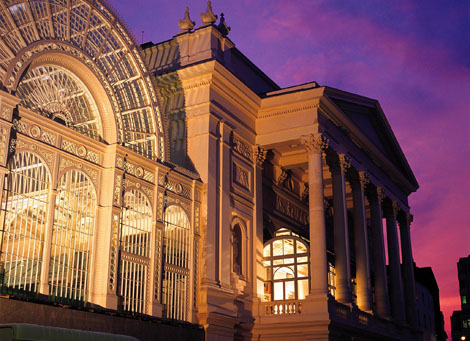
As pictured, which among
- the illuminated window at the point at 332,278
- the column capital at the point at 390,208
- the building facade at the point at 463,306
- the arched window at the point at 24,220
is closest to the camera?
the arched window at the point at 24,220

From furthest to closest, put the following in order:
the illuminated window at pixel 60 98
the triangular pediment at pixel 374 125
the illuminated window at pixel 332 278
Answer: the triangular pediment at pixel 374 125 < the illuminated window at pixel 332 278 < the illuminated window at pixel 60 98

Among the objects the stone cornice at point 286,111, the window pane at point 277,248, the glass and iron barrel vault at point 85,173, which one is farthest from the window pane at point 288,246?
the glass and iron barrel vault at point 85,173

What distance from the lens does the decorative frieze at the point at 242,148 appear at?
3344 cm

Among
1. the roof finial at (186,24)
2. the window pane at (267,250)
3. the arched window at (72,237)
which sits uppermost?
the roof finial at (186,24)

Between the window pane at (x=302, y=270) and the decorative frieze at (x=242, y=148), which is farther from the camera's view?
the window pane at (x=302, y=270)

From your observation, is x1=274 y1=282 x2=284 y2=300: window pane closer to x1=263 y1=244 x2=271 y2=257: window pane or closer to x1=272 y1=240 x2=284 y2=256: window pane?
x1=272 y1=240 x2=284 y2=256: window pane

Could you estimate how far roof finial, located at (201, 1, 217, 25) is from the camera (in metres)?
33.8

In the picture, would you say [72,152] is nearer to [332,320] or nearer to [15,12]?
[15,12]

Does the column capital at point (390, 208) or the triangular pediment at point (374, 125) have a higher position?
the triangular pediment at point (374, 125)

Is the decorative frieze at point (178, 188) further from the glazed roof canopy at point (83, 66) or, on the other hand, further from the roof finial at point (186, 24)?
the roof finial at point (186, 24)

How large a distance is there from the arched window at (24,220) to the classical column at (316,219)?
47.5 feet

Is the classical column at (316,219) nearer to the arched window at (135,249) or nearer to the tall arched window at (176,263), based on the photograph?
the tall arched window at (176,263)

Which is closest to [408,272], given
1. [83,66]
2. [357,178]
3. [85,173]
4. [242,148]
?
[357,178]

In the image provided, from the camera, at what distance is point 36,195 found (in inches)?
841
